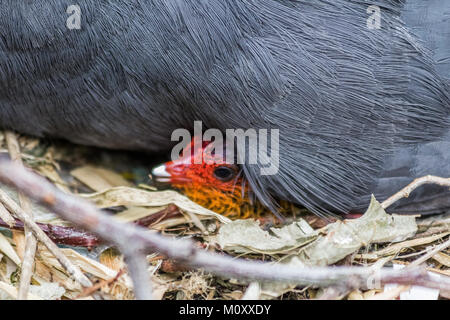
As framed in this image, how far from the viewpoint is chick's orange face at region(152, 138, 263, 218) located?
1811 millimetres

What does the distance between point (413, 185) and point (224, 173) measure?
1.81 feet

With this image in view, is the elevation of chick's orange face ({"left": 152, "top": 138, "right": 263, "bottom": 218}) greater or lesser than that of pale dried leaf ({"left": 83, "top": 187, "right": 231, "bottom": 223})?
greater

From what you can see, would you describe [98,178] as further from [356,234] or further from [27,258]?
[356,234]

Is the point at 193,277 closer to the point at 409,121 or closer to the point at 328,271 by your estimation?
the point at 328,271

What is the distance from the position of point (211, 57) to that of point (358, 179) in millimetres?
523

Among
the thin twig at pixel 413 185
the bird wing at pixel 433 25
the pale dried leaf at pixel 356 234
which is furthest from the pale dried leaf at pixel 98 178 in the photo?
the bird wing at pixel 433 25

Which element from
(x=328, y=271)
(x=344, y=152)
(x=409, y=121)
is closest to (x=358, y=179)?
(x=344, y=152)

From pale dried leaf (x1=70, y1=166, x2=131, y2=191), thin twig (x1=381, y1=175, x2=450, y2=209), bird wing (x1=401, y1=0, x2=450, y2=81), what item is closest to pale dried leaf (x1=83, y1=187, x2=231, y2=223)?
pale dried leaf (x1=70, y1=166, x2=131, y2=191)

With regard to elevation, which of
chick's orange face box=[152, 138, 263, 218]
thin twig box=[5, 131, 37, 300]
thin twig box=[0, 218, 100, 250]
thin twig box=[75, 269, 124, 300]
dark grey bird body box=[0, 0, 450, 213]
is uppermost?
dark grey bird body box=[0, 0, 450, 213]

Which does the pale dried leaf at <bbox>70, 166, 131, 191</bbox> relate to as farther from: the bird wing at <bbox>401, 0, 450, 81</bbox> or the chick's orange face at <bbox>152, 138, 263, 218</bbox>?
the bird wing at <bbox>401, 0, 450, 81</bbox>

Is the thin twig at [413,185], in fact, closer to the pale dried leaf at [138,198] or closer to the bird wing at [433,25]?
the bird wing at [433,25]
